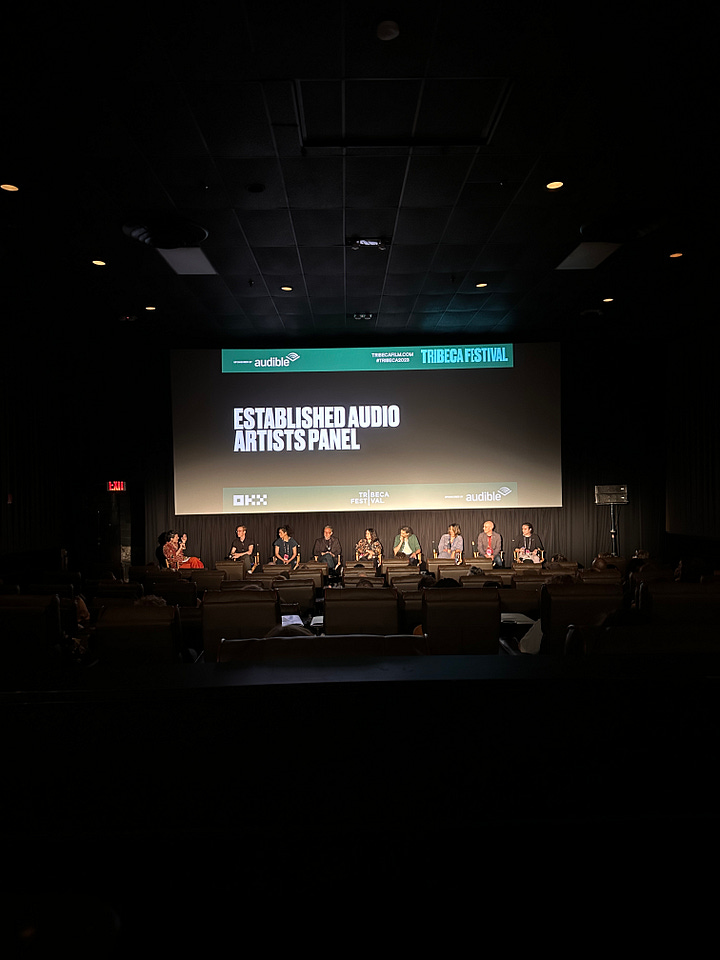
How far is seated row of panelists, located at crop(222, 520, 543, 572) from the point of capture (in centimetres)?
1266

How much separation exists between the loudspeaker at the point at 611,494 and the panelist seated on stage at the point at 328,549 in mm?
6083

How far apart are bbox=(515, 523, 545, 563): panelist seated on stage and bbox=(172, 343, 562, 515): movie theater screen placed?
5.60 ft

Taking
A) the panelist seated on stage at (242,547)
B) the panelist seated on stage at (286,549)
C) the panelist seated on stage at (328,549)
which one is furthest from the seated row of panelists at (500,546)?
the panelist seated on stage at (242,547)

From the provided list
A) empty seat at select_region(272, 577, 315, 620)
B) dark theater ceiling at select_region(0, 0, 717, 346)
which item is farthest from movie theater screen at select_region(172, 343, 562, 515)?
empty seat at select_region(272, 577, 315, 620)

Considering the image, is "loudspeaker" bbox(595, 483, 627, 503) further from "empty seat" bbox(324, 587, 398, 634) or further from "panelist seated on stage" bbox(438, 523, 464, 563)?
"empty seat" bbox(324, 587, 398, 634)

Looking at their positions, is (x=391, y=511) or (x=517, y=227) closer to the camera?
(x=517, y=227)

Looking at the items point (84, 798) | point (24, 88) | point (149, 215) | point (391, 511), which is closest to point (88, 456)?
point (391, 511)

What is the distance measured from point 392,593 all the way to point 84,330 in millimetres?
9561

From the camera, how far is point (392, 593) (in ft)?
11.9

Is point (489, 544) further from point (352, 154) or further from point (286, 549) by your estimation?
point (352, 154)

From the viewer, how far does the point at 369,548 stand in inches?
512

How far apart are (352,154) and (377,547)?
906 cm

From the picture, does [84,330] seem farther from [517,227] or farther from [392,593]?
[392,593]

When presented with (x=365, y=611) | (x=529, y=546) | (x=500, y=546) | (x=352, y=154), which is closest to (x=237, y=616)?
(x=365, y=611)
